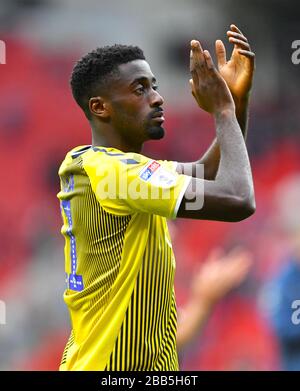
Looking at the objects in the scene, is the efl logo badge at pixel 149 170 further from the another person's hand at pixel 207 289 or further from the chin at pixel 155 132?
the another person's hand at pixel 207 289

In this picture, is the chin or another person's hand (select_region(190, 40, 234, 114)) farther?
the chin

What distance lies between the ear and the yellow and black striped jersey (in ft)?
0.63

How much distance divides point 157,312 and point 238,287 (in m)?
3.80

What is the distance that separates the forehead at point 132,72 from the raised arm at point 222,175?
0.31 metres

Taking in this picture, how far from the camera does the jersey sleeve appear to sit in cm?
294

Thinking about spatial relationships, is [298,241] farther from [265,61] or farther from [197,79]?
[197,79]

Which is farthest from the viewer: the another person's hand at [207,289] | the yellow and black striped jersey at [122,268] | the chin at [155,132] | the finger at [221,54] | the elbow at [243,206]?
the another person's hand at [207,289]

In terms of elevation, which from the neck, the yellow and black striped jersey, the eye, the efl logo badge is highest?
the eye

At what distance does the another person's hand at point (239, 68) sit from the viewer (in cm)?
333

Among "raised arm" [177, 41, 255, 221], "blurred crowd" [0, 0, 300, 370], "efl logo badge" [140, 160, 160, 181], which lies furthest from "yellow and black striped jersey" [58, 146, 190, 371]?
"blurred crowd" [0, 0, 300, 370]

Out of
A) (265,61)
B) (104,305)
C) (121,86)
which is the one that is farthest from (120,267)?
(265,61)

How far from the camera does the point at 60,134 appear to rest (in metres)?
6.76

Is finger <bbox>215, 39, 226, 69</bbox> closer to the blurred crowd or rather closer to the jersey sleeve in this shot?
the jersey sleeve

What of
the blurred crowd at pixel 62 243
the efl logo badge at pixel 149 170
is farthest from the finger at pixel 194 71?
the blurred crowd at pixel 62 243
